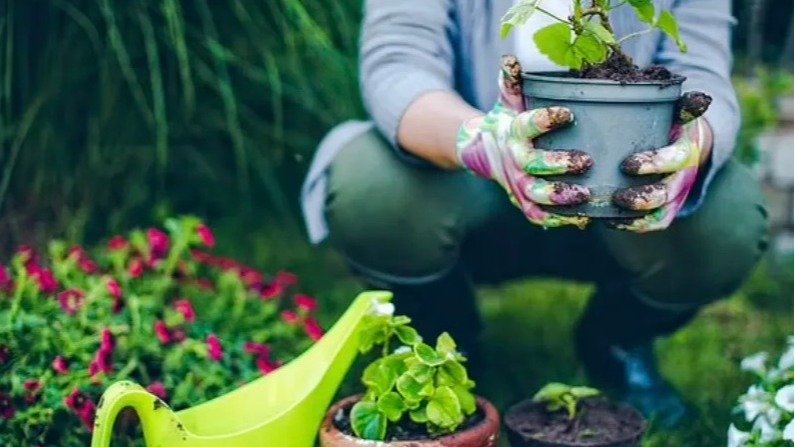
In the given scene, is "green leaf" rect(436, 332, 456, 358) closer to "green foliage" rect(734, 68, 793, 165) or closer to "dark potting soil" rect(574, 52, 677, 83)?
"dark potting soil" rect(574, 52, 677, 83)

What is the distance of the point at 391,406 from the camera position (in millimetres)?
1266

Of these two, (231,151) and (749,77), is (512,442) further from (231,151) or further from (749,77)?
(749,77)

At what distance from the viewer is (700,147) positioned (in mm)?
1363

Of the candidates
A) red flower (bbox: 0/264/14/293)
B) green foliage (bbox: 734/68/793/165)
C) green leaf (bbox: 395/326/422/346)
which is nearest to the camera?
green leaf (bbox: 395/326/422/346)

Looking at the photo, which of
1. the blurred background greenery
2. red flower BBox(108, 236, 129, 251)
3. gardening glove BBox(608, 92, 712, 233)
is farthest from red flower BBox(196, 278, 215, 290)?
gardening glove BBox(608, 92, 712, 233)

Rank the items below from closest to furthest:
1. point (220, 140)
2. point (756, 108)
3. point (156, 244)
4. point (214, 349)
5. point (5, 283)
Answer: point (214, 349)
point (5, 283)
point (156, 244)
point (220, 140)
point (756, 108)

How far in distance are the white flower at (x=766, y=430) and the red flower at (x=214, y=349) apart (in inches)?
26.1

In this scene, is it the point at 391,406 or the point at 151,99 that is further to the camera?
the point at 151,99

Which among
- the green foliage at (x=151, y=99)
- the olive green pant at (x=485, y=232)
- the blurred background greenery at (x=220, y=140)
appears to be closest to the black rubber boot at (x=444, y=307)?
the olive green pant at (x=485, y=232)

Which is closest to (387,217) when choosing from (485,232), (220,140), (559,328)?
(485,232)

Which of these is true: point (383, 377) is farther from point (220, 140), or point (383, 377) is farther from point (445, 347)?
point (220, 140)

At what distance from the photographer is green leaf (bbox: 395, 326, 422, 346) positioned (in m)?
1.30

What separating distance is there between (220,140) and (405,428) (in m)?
1.15

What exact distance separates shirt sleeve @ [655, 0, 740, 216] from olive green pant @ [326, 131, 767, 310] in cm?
8
